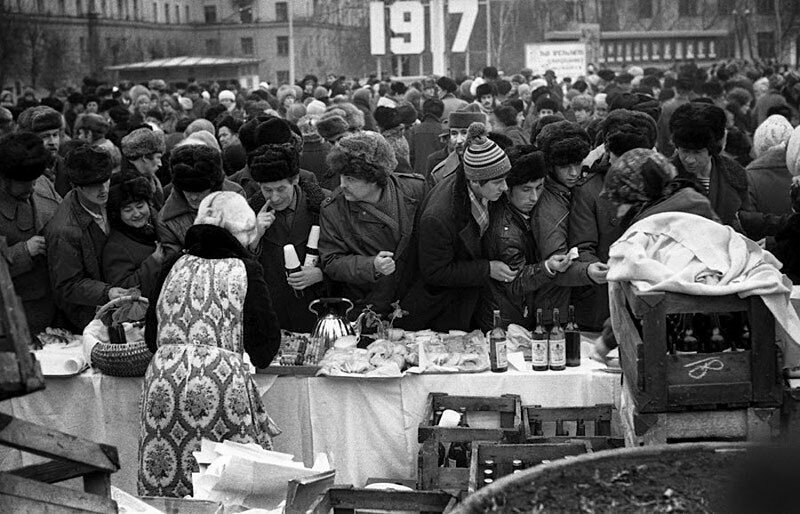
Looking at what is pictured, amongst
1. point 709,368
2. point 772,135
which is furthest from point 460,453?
point 772,135

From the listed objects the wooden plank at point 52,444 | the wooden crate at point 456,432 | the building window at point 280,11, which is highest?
the building window at point 280,11

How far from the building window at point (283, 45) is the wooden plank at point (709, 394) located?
204 ft

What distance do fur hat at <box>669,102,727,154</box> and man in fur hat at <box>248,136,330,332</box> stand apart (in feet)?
6.64

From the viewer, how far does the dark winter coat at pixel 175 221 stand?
20.3 ft

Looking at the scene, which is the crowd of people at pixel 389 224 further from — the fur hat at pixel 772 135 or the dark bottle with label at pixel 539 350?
the fur hat at pixel 772 135

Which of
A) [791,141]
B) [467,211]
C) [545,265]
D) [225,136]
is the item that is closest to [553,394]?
[545,265]

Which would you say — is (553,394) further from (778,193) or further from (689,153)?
(778,193)

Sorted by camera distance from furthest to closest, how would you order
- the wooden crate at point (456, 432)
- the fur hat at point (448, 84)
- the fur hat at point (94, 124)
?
the fur hat at point (448, 84)
the fur hat at point (94, 124)
the wooden crate at point (456, 432)

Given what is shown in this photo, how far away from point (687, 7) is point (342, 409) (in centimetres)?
5358

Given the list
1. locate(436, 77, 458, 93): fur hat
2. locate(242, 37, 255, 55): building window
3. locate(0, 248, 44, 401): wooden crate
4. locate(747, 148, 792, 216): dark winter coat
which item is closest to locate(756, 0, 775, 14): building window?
locate(242, 37, 255, 55): building window

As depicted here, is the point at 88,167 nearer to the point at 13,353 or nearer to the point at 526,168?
the point at 526,168

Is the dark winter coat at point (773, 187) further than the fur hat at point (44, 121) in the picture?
No

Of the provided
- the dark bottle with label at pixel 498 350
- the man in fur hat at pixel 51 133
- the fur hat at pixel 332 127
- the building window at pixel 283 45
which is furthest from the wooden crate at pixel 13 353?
the building window at pixel 283 45

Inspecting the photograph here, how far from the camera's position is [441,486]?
509 centimetres
